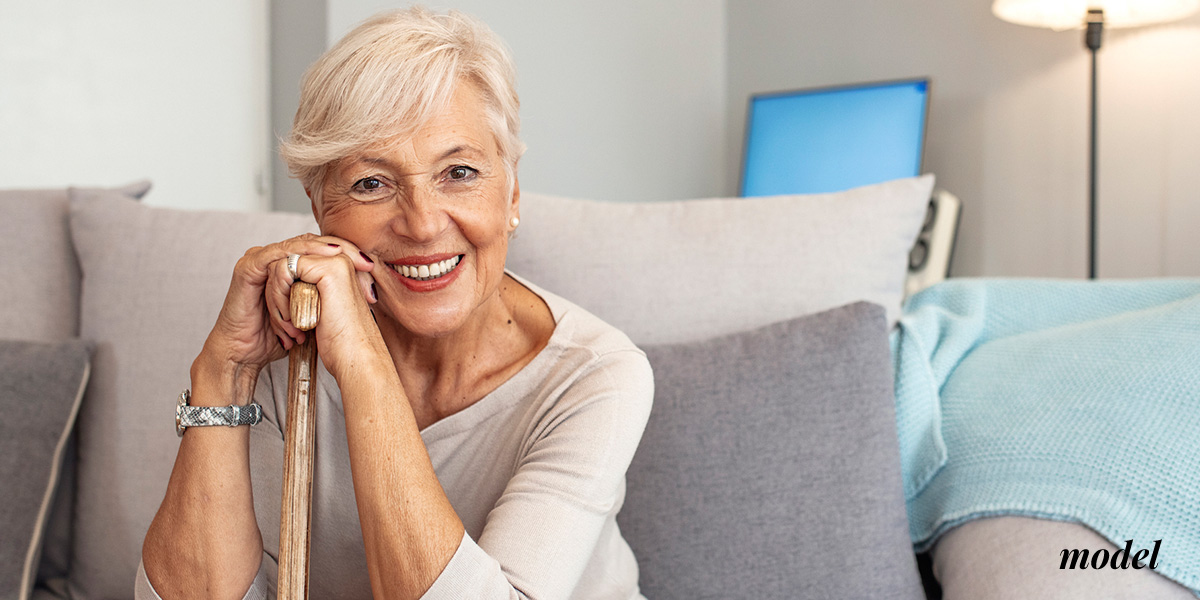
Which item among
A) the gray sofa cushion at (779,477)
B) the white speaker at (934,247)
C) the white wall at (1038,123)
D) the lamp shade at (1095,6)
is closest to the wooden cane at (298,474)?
the gray sofa cushion at (779,477)

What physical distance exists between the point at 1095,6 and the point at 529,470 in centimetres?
213

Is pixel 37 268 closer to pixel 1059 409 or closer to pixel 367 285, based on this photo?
pixel 367 285

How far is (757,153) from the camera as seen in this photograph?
3.13 metres

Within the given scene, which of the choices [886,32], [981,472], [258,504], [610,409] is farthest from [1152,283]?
[886,32]

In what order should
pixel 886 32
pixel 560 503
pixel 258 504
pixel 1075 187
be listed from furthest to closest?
pixel 886 32 < pixel 1075 187 < pixel 258 504 < pixel 560 503

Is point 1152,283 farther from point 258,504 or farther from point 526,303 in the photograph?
point 258,504

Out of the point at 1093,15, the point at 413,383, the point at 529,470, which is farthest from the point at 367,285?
the point at 1093,15

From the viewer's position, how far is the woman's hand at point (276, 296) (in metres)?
0.94

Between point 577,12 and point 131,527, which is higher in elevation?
point 577,12

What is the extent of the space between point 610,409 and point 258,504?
0.49 metres

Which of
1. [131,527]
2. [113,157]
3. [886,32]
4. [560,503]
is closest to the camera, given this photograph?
[560,503]

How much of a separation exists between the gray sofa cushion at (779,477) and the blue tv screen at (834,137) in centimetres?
168

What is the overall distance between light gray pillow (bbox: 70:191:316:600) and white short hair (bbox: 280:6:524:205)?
1.58 ft

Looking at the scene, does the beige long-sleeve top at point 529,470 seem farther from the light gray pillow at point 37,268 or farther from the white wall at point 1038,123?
the white wall at point 1038,123
